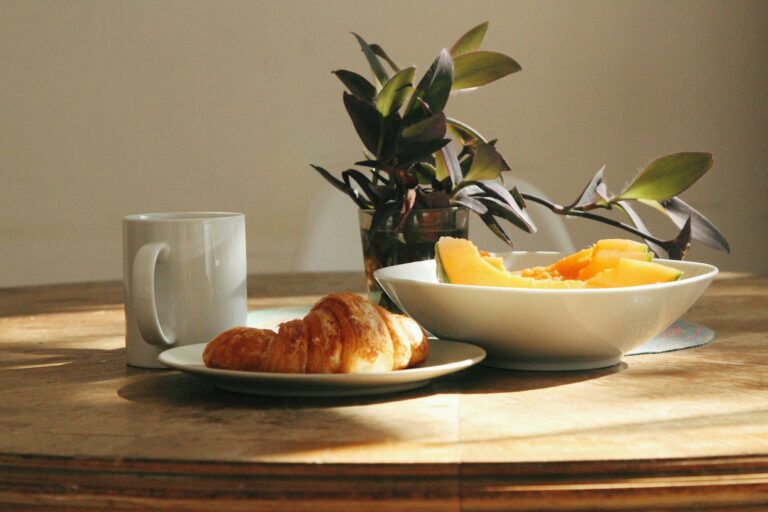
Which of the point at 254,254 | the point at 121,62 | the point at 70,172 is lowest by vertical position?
the point at 254,254

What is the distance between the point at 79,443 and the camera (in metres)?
0.62

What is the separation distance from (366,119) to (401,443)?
45 centimetres

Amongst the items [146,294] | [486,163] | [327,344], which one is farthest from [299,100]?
[327,344]

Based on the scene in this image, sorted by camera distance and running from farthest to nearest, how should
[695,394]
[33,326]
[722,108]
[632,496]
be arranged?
1. [722,108]
2. [33,326]
3. [695,394]
4. [632,496]

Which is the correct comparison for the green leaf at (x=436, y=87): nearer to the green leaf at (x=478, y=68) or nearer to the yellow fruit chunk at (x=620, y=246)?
the green leaf at (x=478, y=68)

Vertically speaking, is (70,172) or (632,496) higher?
(70,172)

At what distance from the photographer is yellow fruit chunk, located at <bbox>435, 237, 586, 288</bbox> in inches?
34.0

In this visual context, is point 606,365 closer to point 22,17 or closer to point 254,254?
point 254,254

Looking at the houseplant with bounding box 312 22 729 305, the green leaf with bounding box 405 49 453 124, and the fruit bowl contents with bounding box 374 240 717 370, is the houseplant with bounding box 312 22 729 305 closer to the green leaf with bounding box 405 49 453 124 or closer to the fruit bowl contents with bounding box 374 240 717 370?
the green leaf with bounding box 405 49 453 124

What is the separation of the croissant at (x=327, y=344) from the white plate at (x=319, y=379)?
0.01 metres

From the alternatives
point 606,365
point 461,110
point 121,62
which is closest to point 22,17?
point 121,62

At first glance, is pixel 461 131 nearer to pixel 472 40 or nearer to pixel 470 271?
pixel 472 40

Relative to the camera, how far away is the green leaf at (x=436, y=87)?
979mm

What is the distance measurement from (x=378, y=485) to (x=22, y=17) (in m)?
2.79
